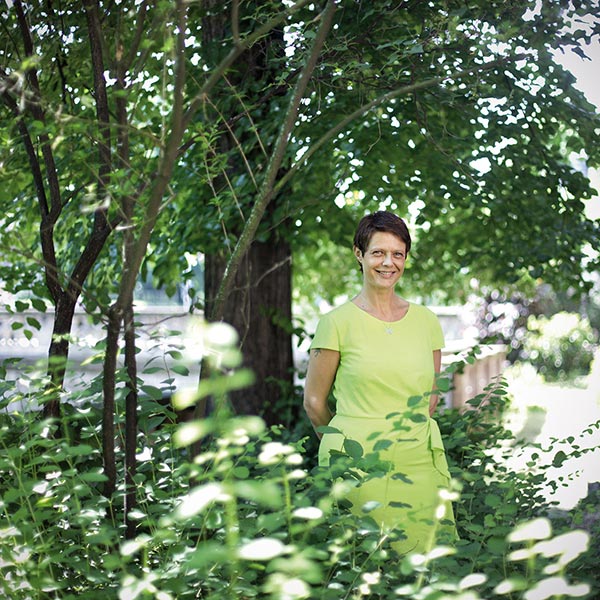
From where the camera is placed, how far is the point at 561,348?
831 inches

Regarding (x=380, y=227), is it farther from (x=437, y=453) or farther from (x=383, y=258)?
(x=437, y=453)

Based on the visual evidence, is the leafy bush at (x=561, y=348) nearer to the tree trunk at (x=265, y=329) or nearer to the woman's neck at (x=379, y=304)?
the tree trunk at (x=265, y=329)

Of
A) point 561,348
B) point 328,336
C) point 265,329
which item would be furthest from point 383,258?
point 561,348

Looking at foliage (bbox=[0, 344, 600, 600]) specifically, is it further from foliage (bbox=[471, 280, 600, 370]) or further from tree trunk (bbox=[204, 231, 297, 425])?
foliage (bbox=[471, 280, 600, 370])

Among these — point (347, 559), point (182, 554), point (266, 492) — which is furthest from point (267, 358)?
point (266, 492)

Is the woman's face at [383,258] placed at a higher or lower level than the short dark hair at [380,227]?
lower

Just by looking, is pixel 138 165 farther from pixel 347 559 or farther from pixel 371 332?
pixel 347 559

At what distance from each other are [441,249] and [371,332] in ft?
15.2

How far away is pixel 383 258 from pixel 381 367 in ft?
1.36

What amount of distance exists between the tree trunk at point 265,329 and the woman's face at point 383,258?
2.64 metres

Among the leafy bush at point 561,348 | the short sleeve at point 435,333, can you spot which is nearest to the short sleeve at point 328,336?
the short sleeve at point 435,333

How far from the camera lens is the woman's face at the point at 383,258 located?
3393mm

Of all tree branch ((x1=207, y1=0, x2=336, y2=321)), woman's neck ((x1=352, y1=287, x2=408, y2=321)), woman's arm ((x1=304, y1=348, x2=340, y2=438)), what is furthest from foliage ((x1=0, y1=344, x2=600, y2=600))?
woman's neck ((x1=352, y1=287, x2=408, y2=321))

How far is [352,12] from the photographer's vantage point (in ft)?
15.2
